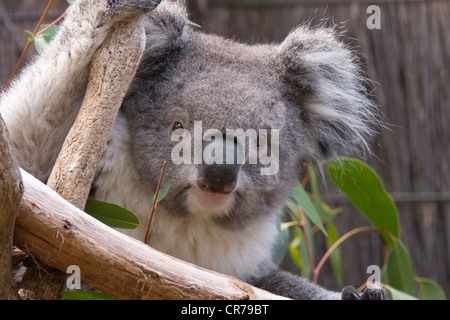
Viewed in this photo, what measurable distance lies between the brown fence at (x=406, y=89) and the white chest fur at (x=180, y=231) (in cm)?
204

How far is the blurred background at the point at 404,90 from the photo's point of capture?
3.74m

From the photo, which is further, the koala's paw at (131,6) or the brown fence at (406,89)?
the brown fence at (406,89)

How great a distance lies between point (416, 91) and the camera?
382 cm

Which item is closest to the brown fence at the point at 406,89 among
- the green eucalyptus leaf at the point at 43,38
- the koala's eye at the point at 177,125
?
the green eucalyptus leaf at the point at 43,38

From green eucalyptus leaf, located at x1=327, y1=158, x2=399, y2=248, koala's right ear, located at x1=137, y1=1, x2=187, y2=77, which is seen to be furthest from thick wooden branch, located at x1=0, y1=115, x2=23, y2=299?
green eucalyptus leaf, located at x1=327, y1=158, x2=399, y2=248

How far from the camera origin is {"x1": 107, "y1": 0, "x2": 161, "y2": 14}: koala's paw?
139 centimetres

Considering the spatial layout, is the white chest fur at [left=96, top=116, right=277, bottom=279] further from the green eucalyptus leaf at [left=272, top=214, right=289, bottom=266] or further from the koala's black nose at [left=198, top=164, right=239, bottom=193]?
the green eucalyptus leaf at [left=272, top=214, right=289, bottom=266]

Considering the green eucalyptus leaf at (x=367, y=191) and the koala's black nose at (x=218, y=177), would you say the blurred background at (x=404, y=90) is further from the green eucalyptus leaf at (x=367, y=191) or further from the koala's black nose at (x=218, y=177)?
the koala's black nose at (x=218, y=177)

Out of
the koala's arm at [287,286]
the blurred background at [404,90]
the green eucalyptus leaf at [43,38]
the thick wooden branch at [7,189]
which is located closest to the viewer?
the thick wooden branch at [7,189]

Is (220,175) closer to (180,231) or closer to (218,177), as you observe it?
(218,177)

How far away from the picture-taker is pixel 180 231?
69.9 inches

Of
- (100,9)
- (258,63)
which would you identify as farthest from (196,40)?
(100,9)
